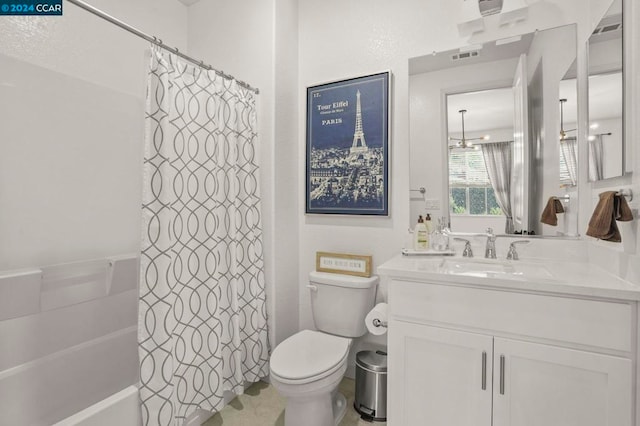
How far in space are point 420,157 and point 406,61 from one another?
62 cm

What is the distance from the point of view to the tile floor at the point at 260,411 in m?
1.76

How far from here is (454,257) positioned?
178 centimetres

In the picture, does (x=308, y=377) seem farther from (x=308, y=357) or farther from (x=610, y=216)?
(x=610, y=216)

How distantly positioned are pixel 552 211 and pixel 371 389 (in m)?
1.38

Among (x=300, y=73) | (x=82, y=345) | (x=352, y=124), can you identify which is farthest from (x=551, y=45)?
(x=82, y=345)

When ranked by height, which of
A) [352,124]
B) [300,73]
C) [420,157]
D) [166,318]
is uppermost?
[300,73]

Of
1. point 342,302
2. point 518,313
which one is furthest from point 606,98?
point 342,302

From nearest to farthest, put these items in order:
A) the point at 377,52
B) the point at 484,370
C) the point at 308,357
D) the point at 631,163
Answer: the point at 631,163, the point at 484,370, the point at 308,357, the point at 377,52

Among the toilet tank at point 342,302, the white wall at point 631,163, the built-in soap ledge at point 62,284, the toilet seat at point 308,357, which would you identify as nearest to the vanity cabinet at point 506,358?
the white wall at point 631,163

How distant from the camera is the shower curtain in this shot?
145 centimetres

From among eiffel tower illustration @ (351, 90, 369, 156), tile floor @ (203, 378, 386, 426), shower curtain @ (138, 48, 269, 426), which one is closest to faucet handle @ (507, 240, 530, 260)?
eiffel tower illustration @ (351, 90, 369, 156)

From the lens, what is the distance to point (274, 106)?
214 cm

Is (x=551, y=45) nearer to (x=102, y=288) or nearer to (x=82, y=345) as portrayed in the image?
(x=102, y=288)

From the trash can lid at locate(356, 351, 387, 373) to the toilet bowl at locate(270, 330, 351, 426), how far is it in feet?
0.67
